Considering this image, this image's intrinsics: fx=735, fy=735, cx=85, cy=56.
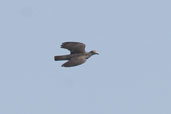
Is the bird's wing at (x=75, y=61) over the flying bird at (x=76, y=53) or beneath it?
beneath

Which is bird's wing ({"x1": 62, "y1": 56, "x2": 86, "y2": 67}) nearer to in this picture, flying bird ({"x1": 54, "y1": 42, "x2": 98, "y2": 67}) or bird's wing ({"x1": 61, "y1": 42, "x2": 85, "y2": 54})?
flying bird ({"x1": 54, "y1": 42, "x2": 98, "y2": 67})

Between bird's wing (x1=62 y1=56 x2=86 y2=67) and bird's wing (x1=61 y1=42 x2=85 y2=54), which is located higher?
bird's wing (x1=61 y1=42 x2=85 y2=54)

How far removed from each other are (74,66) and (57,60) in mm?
3981

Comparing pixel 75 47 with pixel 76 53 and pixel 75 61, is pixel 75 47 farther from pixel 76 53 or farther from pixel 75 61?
pixel 75 61

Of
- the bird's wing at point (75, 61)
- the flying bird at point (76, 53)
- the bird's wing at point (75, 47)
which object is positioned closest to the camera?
the bird's wing at point (75, 61)

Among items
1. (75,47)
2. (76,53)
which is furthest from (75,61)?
(75,47)

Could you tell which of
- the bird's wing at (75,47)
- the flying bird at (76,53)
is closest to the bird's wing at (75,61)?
the flying bird at (76,53)

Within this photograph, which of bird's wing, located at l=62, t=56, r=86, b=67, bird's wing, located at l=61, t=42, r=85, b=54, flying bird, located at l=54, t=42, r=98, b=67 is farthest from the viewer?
bird's wing, located at l=61, t=42, r=85, b=54

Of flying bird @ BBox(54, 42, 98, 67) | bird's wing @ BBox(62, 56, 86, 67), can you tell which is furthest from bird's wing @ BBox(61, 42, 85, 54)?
bird's wing @ BBox(62, 56, 86, 67)

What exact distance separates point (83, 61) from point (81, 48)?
3.48m

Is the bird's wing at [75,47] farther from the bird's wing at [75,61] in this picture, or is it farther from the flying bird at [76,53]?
the bird's wing at [75,61]

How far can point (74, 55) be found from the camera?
93.1 m

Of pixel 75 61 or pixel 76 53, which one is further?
pixel 76 53

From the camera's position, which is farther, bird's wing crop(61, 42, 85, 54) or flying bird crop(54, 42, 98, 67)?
bird's wing crop(61, 42, 85, 54)
